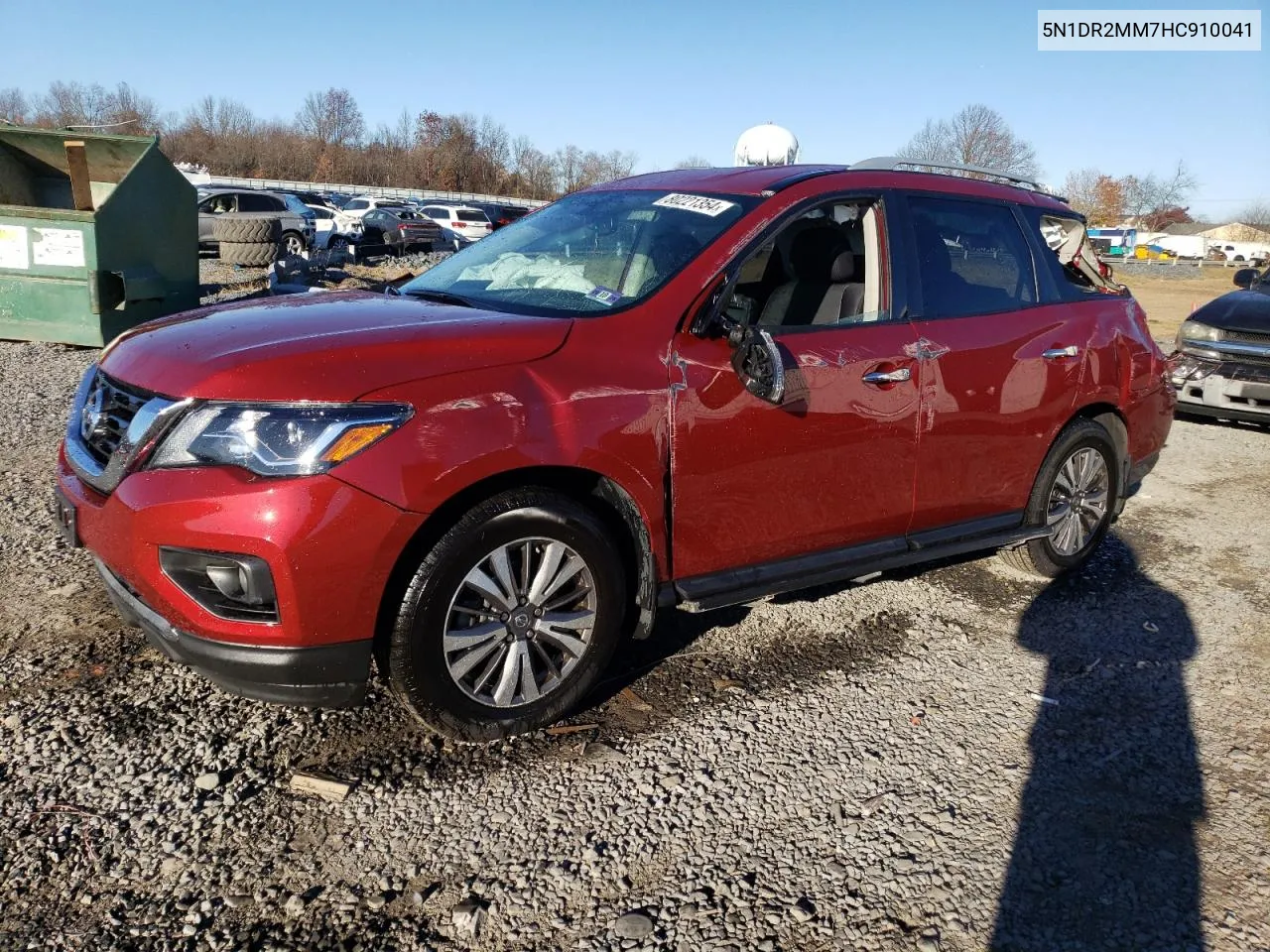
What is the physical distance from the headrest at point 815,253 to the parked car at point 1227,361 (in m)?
5.83

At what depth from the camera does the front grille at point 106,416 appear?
9.59ft

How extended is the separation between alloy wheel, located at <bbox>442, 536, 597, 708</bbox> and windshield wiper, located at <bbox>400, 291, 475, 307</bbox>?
42.8 inches

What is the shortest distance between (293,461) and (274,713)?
42.0 inches

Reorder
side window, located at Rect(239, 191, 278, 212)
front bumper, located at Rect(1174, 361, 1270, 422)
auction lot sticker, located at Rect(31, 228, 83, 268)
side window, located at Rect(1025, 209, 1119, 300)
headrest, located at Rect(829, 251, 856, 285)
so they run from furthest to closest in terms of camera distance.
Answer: side window, located at Rect(239, 191, 278, 212)
auction lot sticker, located at Rect(31, 228, 83, 268)
front bumper, located at Rect(1174, 361, 1270, 422)
side window, located at Rect(1025, 209, 1119, 300)
headrest, located at Rect(829, 251, 856, 285)

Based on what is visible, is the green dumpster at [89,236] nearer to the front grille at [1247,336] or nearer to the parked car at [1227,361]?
the parked car at [1227,361]

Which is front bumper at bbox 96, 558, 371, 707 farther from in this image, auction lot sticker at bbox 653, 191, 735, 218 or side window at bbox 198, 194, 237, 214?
side window at bbox 198, 194, 237, 214

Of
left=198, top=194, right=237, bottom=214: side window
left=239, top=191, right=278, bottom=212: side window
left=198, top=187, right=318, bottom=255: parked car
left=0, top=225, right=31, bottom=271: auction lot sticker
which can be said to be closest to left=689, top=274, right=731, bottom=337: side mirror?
left=0, top=225, right=31, bottom=271: auction lot sticker

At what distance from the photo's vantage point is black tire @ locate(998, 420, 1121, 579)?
4.61m

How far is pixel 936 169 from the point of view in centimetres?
445

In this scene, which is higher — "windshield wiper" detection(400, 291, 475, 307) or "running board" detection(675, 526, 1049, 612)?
"windshield wiper" detection(400, 291, 475, 307)

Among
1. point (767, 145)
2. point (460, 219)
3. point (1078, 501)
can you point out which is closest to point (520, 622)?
point (1078, 501)

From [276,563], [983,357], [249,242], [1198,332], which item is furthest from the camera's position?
[249,242]

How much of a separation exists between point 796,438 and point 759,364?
368 mm

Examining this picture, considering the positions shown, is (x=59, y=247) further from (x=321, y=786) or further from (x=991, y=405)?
(x=991, y=405)
